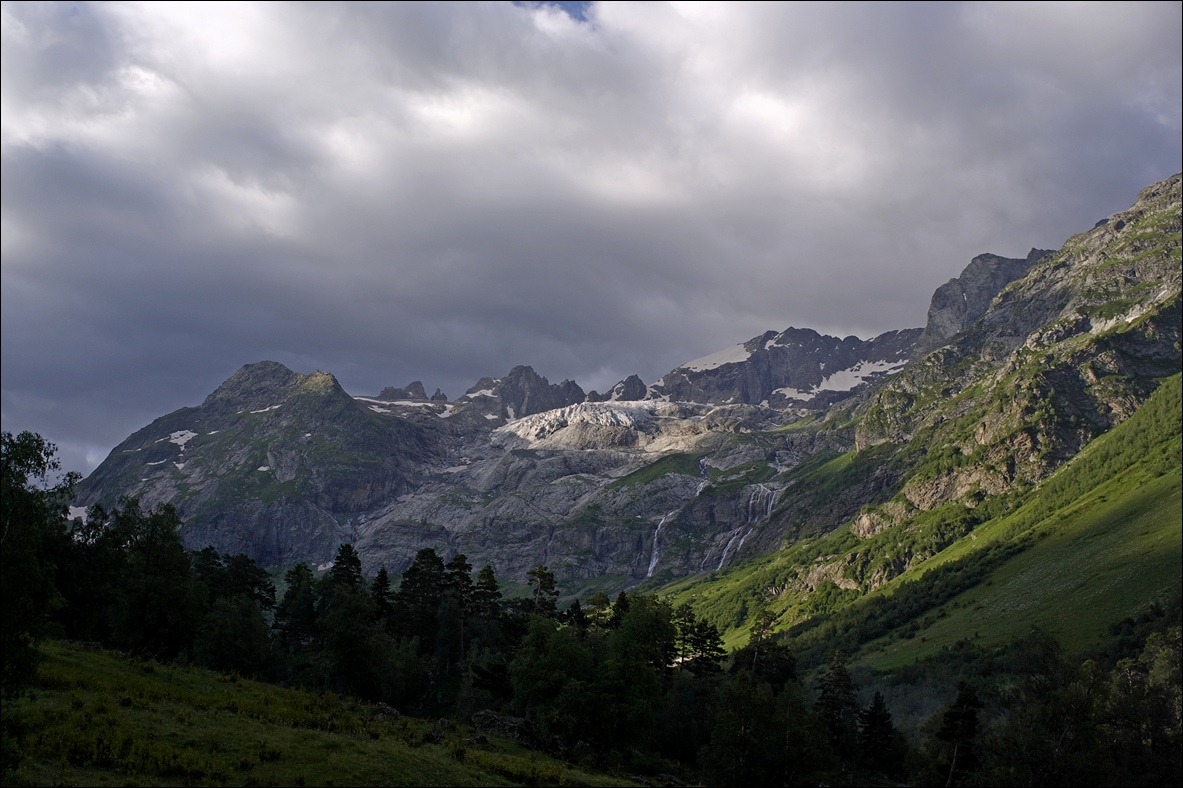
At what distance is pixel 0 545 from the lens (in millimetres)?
31969

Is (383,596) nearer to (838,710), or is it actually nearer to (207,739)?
(838,710)

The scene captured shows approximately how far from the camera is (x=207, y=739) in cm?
3522

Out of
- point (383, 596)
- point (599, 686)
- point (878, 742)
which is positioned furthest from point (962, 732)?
point (383, 596)

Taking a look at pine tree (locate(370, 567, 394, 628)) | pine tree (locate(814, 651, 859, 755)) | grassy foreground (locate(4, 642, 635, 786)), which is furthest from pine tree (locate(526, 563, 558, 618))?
grassy foreground (locate(4, 642, 635, 786))

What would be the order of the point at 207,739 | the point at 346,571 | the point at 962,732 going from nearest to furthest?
the point at 207,739 → the point at 962,732 → the point at 346,571

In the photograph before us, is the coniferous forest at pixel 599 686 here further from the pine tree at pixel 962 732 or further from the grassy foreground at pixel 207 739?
the grassy foreground at pixel 207 739

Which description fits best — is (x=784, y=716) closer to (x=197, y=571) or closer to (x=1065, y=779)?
(x=1065, y=779)

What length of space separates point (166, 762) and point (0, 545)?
11895 millimetres

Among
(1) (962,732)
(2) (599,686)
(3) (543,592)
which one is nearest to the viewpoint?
(2) (599,686)

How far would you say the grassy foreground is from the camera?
3070 cm

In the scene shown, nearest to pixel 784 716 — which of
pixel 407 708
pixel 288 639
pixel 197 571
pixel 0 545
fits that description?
pixel 407 708

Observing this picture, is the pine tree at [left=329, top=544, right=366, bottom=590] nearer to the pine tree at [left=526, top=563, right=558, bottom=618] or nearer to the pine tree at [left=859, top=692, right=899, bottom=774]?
the pine tree at [left=526, top=563, right=558, bottom=618]

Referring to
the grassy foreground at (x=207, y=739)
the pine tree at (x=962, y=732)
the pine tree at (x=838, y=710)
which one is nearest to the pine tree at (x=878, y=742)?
the pine tree at (x=838, y=710)

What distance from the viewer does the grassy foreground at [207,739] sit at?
3070 cm
